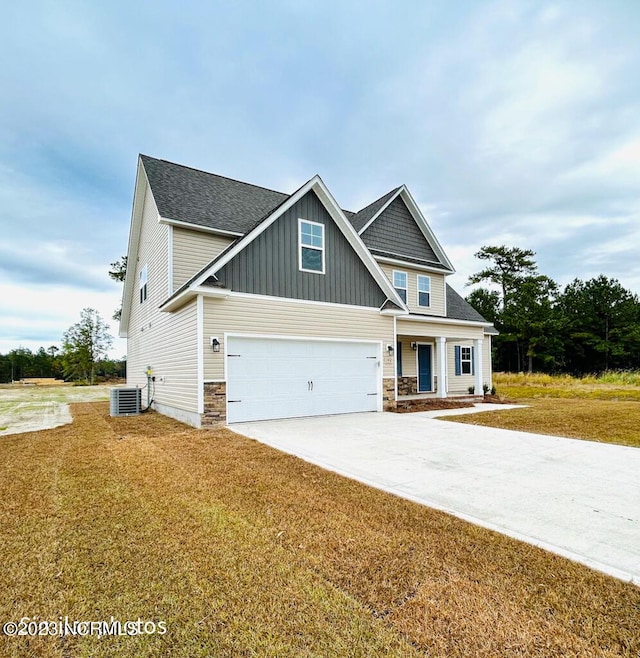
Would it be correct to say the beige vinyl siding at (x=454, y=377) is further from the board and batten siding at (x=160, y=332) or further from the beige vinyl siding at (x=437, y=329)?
the board and batten siding at (x=160, y=332)

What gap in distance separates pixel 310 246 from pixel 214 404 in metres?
5.06

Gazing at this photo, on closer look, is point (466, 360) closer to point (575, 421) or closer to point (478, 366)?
point (478, 366)

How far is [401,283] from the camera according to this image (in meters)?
16.0

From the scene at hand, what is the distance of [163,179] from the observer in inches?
503

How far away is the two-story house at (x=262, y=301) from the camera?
9586 mm

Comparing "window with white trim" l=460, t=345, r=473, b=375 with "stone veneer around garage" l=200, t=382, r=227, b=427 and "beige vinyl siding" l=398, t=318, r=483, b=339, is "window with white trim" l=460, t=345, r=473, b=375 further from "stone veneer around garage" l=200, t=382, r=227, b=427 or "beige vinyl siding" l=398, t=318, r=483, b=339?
"stone veneer around garage" l=200, t=382, r=227, b=427

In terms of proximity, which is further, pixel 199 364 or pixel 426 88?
pixel 426 88

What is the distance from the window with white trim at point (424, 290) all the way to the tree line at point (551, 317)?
26.3m

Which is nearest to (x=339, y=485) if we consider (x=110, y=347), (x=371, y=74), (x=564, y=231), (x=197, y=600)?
(x=197, y=600)

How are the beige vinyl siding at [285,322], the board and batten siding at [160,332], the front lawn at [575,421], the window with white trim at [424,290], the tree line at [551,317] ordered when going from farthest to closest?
1. the tree line at [551,317]
2. the window with white trim at [424,290]
3. the board and batten siding at [160,332]
4. the beige vinyl siding at [285,322]
5. the front lawn at [575,421]

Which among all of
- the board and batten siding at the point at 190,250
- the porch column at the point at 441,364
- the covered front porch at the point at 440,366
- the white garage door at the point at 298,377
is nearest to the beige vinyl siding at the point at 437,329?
the covered front porch at the point at 440,366

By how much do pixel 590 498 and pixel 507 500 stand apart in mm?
946

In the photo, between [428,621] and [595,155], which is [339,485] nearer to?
[428,621]

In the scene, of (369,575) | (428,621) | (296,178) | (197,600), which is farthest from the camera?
(296,178)
